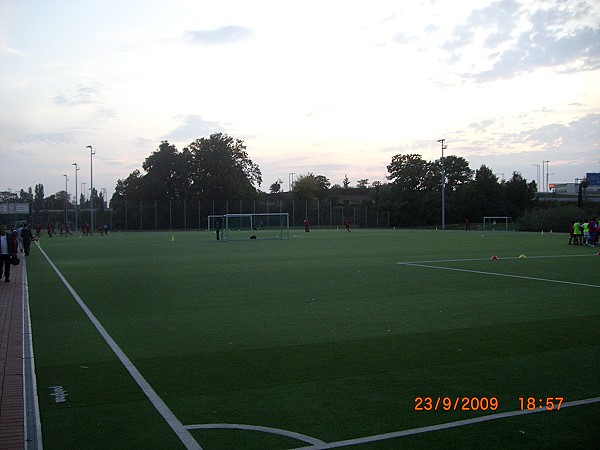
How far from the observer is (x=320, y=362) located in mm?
7559

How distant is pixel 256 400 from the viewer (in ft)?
19.8

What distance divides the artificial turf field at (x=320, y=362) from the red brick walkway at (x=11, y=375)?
0.76 ft

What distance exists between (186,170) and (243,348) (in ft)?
290

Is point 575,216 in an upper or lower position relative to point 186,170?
lower

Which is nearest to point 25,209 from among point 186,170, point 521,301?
point 186,170

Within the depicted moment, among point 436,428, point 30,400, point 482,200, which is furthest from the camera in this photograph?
point 482,200

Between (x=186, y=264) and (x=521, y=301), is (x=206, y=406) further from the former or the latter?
(x=186, y=264)

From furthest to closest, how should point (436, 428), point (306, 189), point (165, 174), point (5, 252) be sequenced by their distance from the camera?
point (306, 189) → point (165, 174) → point (5, 252) → point (436, 428)

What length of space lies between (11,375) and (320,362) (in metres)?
3.58

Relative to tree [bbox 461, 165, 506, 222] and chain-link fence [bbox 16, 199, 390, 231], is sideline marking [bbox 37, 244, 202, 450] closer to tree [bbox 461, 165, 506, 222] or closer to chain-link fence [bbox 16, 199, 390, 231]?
chain-link fence [bbox 16, 199, 390, 231]

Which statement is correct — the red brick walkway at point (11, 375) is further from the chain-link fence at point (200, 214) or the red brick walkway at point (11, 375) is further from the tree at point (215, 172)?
the tree at point (215, 172)
